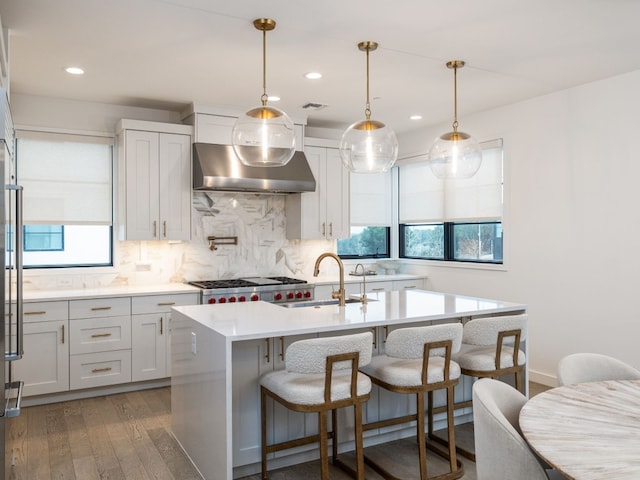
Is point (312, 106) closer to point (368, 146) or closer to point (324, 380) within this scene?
point (368, 146)

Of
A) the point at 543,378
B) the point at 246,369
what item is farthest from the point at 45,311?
the point at 543,378

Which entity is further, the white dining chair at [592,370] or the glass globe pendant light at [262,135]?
the glass globe pendant light at [262,135]

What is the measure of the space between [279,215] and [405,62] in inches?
98.0

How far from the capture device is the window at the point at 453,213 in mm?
5348

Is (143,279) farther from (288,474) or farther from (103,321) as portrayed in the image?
(288,474)

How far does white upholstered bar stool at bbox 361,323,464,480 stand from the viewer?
2.81m

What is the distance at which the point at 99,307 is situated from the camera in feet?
14.6

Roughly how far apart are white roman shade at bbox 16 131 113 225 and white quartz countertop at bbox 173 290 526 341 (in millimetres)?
2143

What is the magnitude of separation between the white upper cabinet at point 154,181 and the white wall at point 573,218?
300 cm

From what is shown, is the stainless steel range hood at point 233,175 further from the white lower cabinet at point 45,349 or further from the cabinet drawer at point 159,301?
the white lower cabinet at point 45,349

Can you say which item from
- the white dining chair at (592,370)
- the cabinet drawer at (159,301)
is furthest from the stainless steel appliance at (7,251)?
the white dining chair at (592,370)

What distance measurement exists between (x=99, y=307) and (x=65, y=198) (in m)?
1.14

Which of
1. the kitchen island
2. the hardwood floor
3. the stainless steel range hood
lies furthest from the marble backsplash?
the kitchen island

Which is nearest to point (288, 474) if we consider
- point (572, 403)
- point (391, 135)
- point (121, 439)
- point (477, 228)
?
point (121, 439)
